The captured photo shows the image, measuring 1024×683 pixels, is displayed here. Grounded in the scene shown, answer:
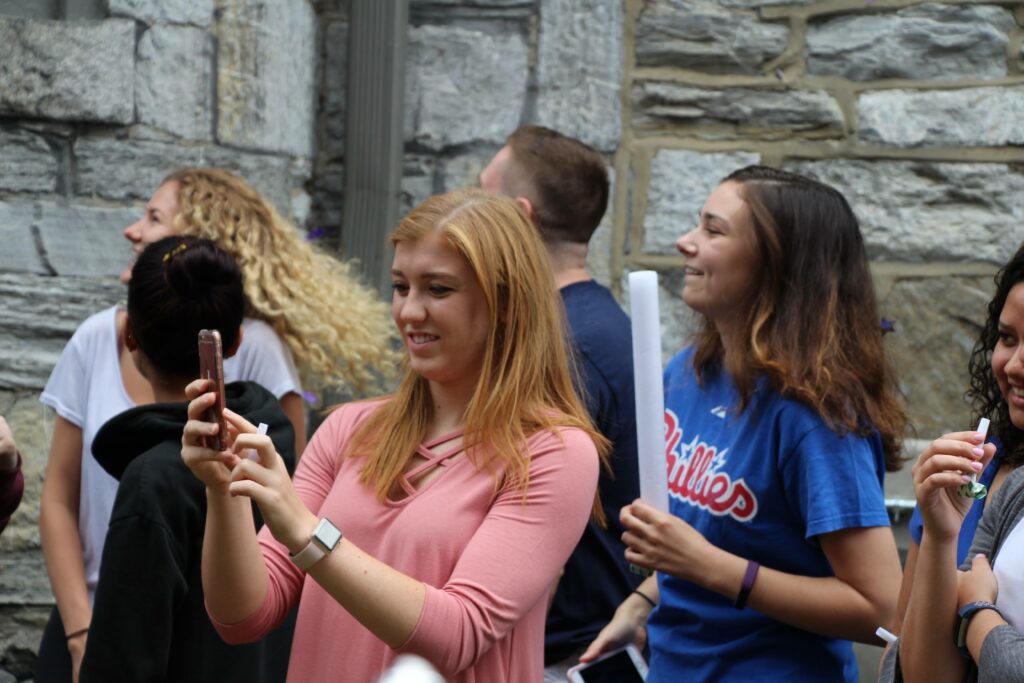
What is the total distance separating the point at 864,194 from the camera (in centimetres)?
414

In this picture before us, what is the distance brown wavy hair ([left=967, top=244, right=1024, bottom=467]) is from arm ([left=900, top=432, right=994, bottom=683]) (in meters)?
0.28

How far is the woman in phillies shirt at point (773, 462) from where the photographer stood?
224cm

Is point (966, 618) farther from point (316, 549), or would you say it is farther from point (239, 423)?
point (239, 423)

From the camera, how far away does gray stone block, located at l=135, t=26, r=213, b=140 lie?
371 cm

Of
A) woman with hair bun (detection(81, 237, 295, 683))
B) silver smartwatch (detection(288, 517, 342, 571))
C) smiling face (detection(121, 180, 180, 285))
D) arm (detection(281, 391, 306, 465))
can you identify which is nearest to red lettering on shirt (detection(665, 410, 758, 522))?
woman with hair bun (detection(81, 237, 295, 683))

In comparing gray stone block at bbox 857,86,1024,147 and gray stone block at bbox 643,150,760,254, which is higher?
gray stone block at bbox 857,86,1024,147

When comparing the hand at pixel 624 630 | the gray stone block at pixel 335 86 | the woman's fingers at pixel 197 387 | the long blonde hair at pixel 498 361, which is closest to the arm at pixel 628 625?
the hand at pixel 624 630

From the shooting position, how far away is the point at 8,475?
6.63 ft

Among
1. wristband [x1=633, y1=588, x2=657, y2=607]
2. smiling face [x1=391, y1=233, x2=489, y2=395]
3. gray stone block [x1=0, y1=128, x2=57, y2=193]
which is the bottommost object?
wristband [x1=633, y1=588, x2=657, y2=607]

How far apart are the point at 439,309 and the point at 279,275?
126 centimetres

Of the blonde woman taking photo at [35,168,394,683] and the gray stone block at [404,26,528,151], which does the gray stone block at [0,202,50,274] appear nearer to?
the blonde woman taking photo at [35,168,394,683]

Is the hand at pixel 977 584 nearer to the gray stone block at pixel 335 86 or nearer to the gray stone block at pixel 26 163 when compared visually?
the gray stone block at pixel 26 163

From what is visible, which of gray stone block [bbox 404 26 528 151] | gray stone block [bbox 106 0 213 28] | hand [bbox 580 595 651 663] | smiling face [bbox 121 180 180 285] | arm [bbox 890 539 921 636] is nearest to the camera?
arm [bbox 890 539 921 636]

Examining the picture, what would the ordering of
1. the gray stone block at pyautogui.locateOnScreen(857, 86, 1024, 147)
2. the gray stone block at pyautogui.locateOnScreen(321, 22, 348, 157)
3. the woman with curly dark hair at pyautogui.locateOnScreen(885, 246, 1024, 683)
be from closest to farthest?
the woman with curly dark hair at pyautogui.locateOnScreen(885, 246, 1024, 683) < the gray stone block at pyautogui.locateOnScreen(857, 86, 1024, 147) < the gray stone block at pyautogui.locateOnScreen(321, 22, 348, 157)
